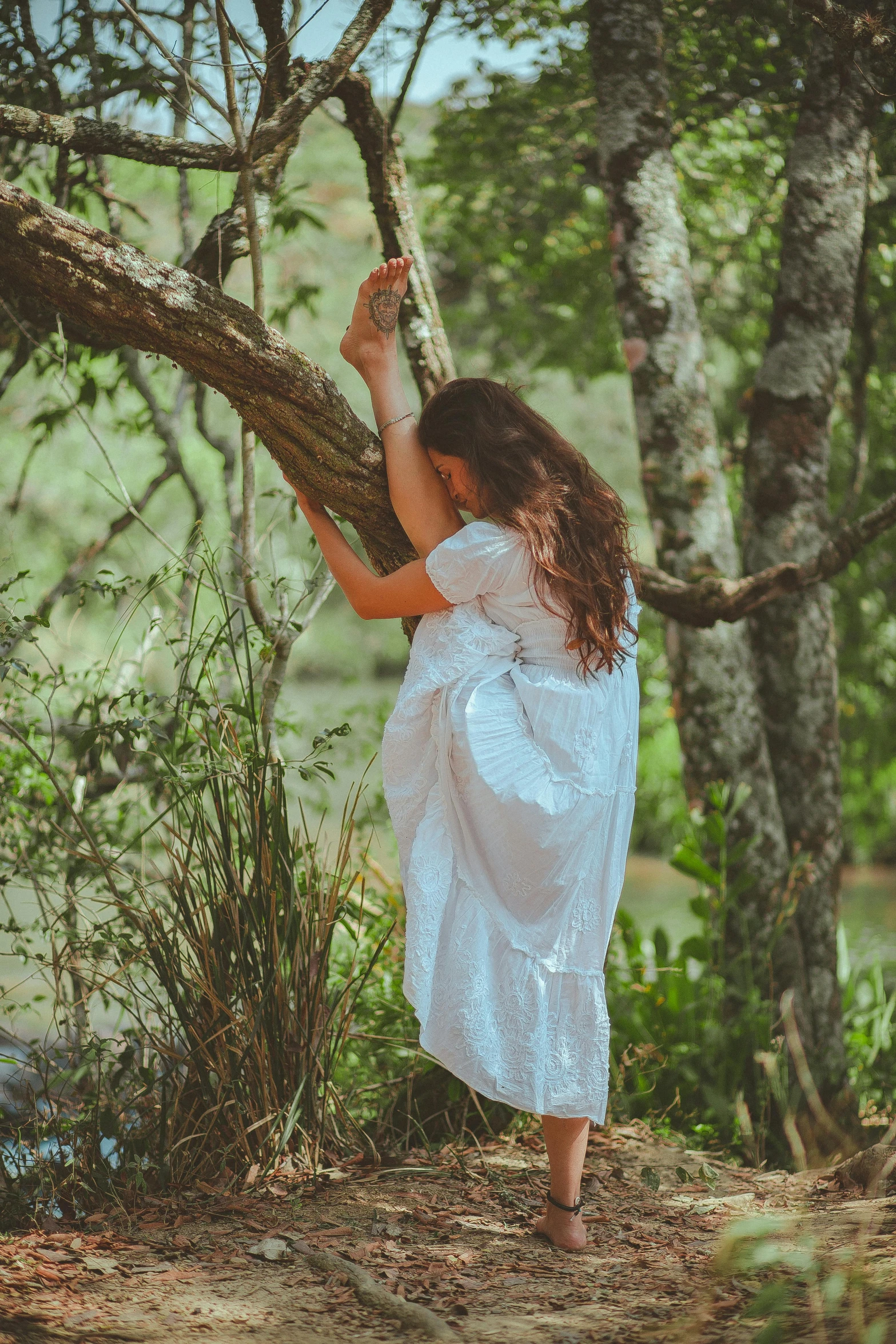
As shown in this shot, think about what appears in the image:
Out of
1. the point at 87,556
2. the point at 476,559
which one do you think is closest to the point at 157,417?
the point at 87,556

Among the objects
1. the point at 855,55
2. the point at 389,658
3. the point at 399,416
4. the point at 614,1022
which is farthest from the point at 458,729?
the point at 389,658

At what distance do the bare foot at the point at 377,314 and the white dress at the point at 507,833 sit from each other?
48cm

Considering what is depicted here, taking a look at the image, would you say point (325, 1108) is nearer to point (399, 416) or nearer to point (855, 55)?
point (399, 416)

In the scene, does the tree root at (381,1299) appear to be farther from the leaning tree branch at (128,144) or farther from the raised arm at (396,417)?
the leaning tree branch at (128,144)

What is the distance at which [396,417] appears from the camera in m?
2.13

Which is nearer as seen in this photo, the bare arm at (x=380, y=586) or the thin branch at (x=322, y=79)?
the bare arm at (x=380, y=586)

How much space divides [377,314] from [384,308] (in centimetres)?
2

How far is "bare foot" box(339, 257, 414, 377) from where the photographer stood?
2.11 meters

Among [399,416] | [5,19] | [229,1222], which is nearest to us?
[229,1222]

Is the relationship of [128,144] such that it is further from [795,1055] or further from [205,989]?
[795,1055]

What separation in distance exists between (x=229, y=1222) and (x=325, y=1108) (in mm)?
347

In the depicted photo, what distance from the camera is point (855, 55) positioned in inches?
124

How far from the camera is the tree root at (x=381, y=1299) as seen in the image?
159cm

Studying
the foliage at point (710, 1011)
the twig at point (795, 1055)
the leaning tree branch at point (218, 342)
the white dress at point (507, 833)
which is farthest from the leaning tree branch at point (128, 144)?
the twig at point (795, 1055)
